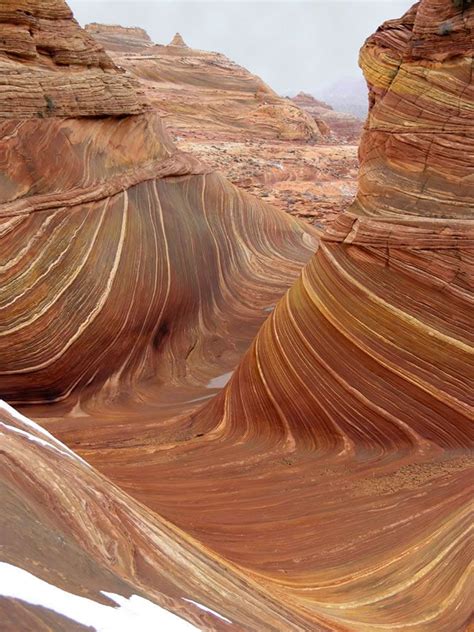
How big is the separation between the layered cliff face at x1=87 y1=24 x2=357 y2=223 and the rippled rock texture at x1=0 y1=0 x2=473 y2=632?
5990 mm

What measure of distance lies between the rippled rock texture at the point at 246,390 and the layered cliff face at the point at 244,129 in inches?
236

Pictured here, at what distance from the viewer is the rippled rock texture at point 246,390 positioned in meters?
2.32

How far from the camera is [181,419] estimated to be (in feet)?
17.2

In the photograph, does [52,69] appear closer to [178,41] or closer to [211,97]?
[211,97]

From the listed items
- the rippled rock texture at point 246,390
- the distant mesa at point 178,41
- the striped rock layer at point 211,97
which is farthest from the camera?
the distant mesa at point 178,41

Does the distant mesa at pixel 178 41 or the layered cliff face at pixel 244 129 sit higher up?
the distant mesa at pixel 178 41

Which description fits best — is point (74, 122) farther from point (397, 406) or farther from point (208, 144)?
point (208, 144)

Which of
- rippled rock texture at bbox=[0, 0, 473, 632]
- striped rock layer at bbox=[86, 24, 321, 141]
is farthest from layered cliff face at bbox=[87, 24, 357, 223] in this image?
rippled rock texture at bbox=[0, 0, 473, 632]

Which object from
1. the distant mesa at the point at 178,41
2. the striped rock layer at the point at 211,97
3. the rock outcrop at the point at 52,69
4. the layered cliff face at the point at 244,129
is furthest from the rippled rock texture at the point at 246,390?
the distant mesa at the point at 178,41

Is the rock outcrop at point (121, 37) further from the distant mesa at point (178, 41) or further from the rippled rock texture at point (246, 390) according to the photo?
the rippled rock texture at point (246, 390)

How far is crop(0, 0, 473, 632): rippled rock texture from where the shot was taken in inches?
91.3

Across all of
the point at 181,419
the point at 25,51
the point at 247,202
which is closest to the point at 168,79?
the point at 247,202

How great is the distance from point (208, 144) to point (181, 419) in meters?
13.2

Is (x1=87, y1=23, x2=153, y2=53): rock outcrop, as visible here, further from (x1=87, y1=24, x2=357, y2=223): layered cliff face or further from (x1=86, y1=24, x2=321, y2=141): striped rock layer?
(x1=86, y1=24, x2=321, y2=141): striped rock layer
